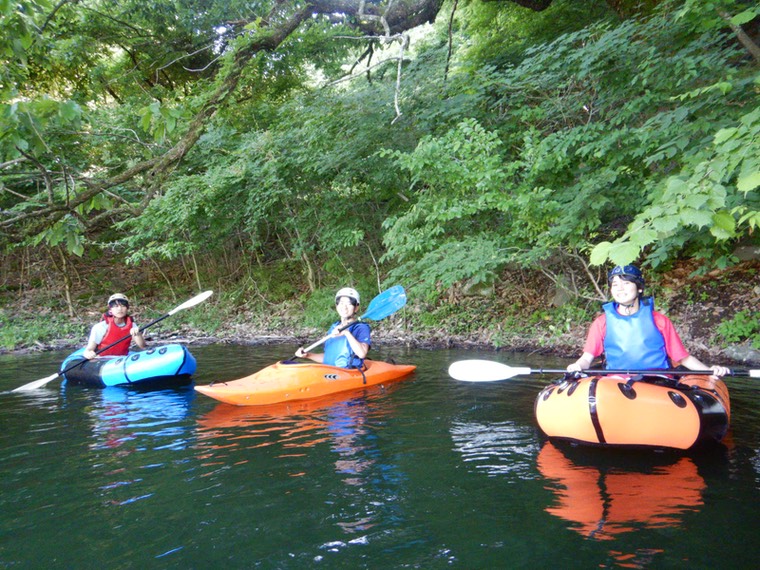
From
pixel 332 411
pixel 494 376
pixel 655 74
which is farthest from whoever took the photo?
pixel 655 74

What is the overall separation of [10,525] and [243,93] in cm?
1082

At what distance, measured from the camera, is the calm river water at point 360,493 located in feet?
8.18

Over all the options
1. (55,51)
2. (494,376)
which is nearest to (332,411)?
(494,376)

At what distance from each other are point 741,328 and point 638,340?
3.48 m

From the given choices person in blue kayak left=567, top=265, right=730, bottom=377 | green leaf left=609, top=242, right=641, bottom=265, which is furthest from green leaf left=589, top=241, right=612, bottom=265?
Result: person in blue kayak left=567, top=265, right=730, bottom=377

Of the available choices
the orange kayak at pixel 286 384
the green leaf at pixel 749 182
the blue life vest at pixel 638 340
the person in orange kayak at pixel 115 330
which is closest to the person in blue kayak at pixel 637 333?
the blue life vest at pixel 638 340

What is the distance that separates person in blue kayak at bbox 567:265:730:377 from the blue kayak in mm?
4380

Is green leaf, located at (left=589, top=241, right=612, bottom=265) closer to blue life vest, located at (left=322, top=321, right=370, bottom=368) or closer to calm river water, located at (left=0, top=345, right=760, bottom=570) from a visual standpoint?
calm river water, located at (left=0, top=345, right=760, bottom=570)

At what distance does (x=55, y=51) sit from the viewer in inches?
336

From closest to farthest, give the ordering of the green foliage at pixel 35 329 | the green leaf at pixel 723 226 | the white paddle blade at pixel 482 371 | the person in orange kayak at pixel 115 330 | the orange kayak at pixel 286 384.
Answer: the green leaf at pixel 723 226
the white paddle blade at pixel 482 371
the orange kayak at pixel 286 384
the person in orange kayak at pixel 115 330
the green foliage at pixel 35 329

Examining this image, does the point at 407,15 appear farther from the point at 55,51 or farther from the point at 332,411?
the point at 332,411

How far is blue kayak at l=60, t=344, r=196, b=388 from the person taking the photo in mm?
6312

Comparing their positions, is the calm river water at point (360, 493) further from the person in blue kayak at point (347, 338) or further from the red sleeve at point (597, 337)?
the person in blue kayak at point (347, 338)

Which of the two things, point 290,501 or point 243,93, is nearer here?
point 290,501
